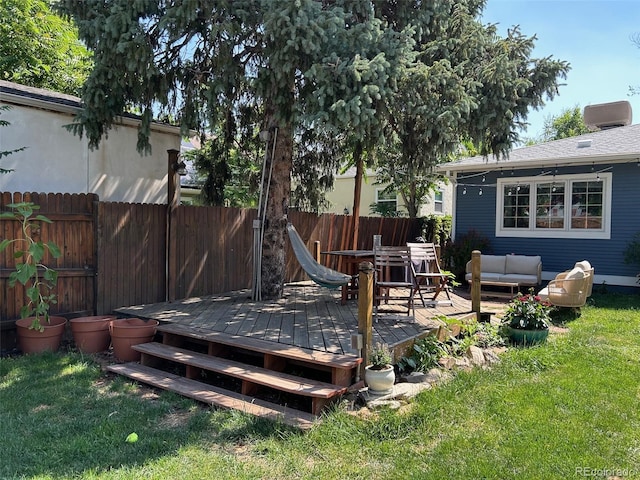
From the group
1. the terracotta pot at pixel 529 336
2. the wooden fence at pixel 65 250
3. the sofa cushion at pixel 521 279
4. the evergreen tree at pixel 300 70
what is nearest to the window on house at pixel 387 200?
the sofa cushion at pixel 521 279

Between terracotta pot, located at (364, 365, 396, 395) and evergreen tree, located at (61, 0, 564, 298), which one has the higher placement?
evergreen tree, located at (61, 0, 564, 298)

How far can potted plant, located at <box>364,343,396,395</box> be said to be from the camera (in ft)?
11.3

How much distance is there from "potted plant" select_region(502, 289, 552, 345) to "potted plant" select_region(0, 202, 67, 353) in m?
5.27

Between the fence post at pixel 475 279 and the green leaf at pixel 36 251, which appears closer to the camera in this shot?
the green leaf at pixel 36 251

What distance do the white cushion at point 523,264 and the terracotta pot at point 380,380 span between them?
674cm

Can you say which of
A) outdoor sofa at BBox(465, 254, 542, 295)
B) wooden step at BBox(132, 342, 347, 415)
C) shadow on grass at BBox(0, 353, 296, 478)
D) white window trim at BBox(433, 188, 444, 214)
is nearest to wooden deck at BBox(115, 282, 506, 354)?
wooden step at BBox(132, 342, 347, 415)

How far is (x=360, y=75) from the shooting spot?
423 cm

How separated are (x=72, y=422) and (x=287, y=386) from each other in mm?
1561

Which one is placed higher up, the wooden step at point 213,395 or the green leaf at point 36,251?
the green leaf at point 36,251

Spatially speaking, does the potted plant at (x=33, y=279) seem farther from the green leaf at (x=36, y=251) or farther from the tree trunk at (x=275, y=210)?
the tree trunk at (x=275, y=210)

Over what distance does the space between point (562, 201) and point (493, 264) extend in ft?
6.78

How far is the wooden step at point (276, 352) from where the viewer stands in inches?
137

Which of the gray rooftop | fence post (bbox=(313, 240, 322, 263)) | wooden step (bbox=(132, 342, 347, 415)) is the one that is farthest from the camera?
the gray rooftop

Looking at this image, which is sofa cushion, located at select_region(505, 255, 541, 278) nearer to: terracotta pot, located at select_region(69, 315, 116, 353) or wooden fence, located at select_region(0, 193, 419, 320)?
wooden fence, located at select_region(0, 193, 419, 320)
